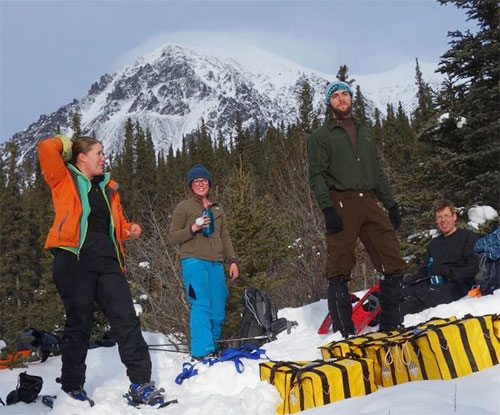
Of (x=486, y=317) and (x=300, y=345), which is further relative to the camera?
(x=300, y=345)

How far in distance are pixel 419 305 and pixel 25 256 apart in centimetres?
3042

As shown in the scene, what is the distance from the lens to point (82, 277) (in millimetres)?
3676

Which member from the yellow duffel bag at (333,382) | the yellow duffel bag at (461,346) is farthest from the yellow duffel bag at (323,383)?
the yellow duffel bag at (461,346)

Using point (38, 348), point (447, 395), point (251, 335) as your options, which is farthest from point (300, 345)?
point (38, 348)

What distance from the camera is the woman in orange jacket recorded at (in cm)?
363

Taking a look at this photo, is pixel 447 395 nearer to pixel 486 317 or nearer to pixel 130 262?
pixel 486 317

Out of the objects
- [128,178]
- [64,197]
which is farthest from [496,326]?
[128,178]

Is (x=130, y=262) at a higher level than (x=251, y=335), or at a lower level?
higher

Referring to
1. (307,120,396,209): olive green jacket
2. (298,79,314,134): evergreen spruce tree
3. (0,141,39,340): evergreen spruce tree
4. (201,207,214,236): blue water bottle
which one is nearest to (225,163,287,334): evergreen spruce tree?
(201,207,214,236): blue water bottle

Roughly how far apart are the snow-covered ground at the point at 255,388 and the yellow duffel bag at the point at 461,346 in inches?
3.7

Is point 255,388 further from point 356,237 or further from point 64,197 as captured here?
point 64,197

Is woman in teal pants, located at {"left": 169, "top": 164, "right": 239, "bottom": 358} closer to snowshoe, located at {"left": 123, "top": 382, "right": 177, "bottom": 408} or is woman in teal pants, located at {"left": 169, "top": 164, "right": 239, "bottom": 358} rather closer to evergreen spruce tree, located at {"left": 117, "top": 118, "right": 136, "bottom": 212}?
snowshoe, located at {"left": 123, "top": 382, "right": 177, "bottom": 408}

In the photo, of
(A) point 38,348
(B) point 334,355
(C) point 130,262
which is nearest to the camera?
(B) point 334,355

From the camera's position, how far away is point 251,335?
19.0 ft
